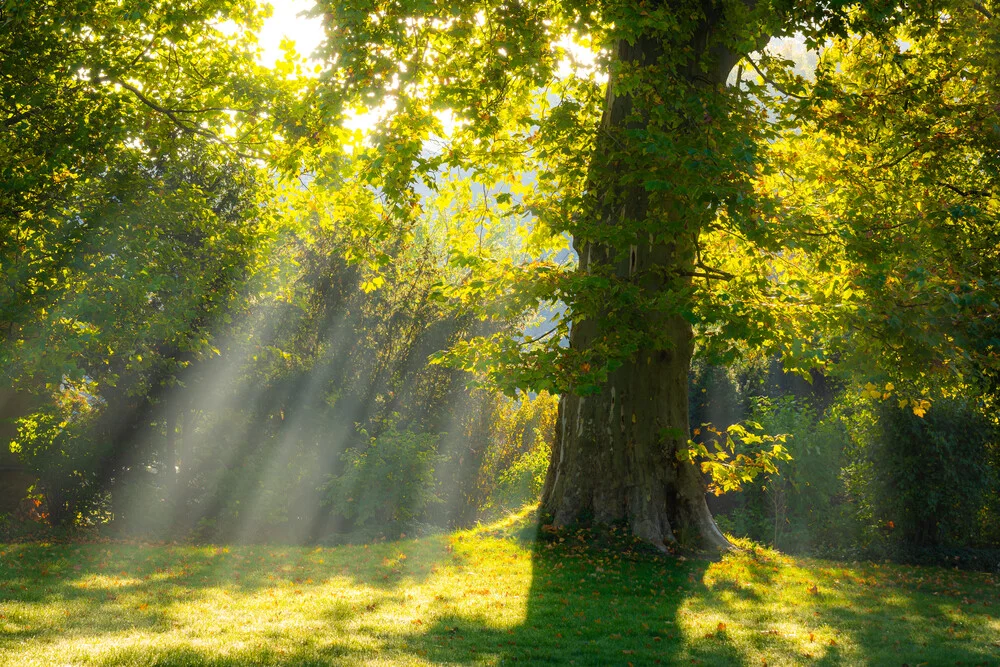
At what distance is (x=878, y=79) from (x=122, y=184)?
12.3 meters

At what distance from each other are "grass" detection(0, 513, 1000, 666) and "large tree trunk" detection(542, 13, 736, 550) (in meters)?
0.64

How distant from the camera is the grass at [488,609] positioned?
6289 millimetres

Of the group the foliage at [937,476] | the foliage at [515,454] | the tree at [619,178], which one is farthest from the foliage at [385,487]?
the foliage at [937,476]

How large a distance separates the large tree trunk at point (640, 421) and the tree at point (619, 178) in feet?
0.10

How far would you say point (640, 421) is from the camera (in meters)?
11.9

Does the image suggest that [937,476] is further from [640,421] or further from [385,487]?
[385,487]

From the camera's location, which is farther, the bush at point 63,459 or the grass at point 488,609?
the bush at point 63,459

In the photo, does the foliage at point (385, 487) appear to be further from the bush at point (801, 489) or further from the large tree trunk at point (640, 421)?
the bush at point (801, 489)

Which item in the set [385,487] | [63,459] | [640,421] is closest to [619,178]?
[640,421]

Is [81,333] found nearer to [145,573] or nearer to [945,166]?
[145,573]

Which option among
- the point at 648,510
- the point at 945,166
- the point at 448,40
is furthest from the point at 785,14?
the point at 648,510

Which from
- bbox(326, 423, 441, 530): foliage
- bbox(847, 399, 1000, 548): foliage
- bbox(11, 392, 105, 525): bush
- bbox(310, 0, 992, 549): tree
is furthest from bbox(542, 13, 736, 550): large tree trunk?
bbox(11, 392, 105, 525): bush

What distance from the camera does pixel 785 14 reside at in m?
9.35

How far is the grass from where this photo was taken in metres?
6.29
